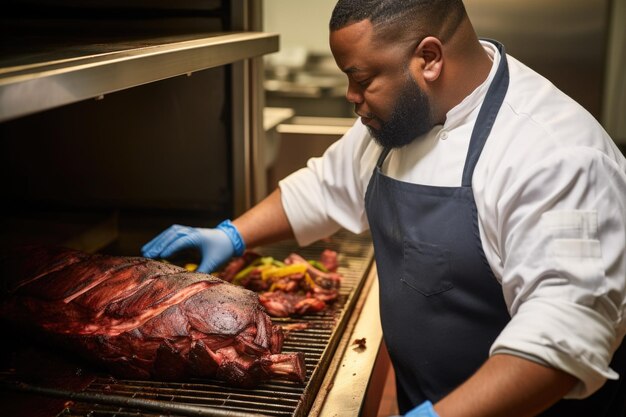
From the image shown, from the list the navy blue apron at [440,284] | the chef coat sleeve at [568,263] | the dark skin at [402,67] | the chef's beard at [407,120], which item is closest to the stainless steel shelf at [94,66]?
the dark skin at [402,67]

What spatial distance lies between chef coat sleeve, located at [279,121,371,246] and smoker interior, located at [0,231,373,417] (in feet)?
1.37

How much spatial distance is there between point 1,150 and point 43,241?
65 cm

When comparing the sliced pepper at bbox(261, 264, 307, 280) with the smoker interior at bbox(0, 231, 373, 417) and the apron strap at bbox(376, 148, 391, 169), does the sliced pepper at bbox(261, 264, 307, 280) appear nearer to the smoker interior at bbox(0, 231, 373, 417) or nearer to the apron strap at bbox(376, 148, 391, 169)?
the smoker interior at bbox(0, 231, 373, 417)

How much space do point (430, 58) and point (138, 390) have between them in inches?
45.0

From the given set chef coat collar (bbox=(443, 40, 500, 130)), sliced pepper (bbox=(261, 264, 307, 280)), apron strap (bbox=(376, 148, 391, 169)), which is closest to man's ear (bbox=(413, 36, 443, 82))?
chef coat collar (bbox=(443, 40, 500, 130))

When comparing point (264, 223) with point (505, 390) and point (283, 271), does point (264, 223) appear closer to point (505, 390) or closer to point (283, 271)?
point (283, 271)

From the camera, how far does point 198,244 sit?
241 centimetres

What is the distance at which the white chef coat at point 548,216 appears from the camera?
1539 mm

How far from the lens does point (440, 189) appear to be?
1938mm

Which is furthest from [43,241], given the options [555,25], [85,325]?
[555,25]

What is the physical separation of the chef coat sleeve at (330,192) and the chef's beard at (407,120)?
12.8 inches

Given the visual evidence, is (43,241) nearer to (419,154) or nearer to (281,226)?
(281,226)

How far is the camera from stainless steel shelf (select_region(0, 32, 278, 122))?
1.20 m

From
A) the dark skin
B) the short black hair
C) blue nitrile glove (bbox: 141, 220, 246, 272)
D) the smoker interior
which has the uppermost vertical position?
the short black hair
